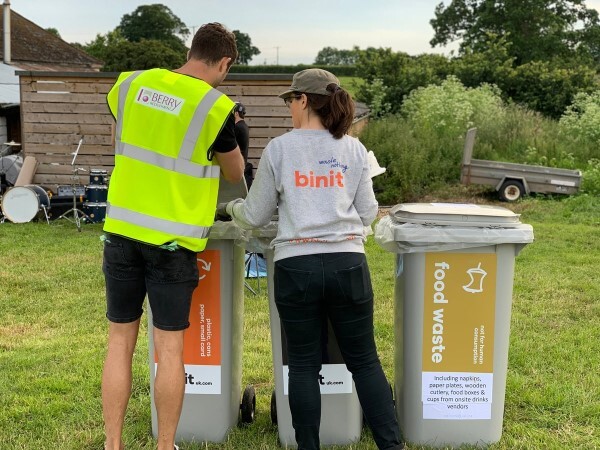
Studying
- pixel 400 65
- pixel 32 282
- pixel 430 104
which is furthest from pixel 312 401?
pixel 400 65

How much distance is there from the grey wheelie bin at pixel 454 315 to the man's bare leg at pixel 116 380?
4.29 feet

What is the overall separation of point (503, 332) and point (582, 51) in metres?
37.2

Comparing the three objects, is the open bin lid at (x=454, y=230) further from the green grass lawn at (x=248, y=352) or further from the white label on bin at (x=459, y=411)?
the green grass lawn at (x=248, y=352)

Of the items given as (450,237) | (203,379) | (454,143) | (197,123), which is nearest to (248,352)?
(203,379)

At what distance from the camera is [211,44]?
3.09 metres

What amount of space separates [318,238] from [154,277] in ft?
2.36

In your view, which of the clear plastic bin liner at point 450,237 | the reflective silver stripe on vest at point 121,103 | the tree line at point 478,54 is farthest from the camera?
the tree line at point 478,54

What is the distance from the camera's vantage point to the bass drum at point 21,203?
10969 mm

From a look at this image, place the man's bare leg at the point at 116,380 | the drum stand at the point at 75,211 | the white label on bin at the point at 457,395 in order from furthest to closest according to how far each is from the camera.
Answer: the drum stand at the point at 75,211
the white label on bin at the point at 457,395
the man's bare leg at the point at 116,380

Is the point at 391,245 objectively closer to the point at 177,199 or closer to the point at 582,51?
the point at 177,199

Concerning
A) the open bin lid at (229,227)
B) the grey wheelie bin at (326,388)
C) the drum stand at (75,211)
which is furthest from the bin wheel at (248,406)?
the drum stand at (75,211)

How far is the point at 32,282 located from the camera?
735cm

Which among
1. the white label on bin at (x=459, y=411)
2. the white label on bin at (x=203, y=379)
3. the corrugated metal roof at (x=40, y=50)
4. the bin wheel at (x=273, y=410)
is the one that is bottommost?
the bin wheel at (x=273, y=410)

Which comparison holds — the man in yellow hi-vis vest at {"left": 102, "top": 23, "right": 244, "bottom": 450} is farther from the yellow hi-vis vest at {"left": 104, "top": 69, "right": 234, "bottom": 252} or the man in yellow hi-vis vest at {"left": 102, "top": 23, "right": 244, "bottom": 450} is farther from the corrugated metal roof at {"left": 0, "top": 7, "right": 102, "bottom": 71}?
the corrugated metal roof at {"left": 0, "top": 7, "right": 102, "bottom": 71}
